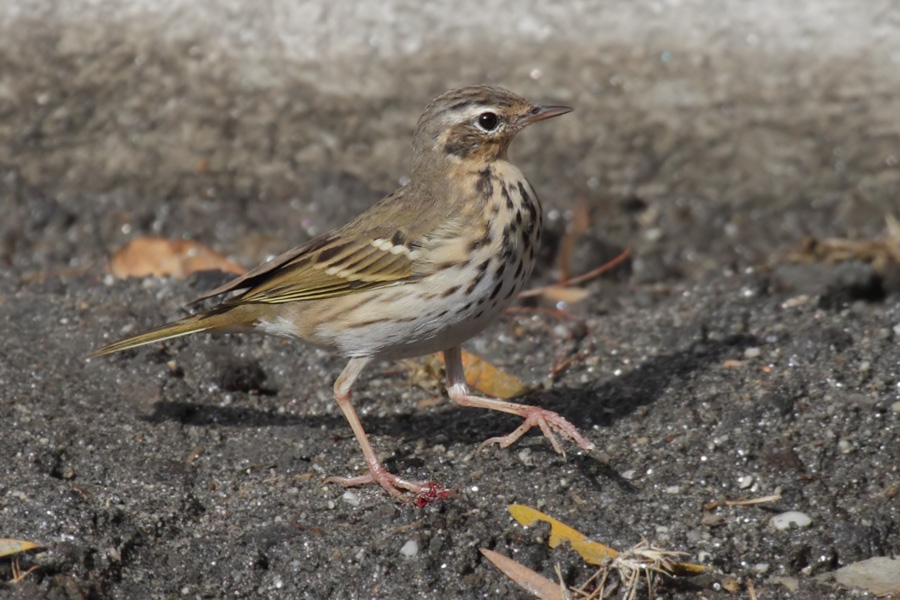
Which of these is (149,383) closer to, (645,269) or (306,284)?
(306,284)

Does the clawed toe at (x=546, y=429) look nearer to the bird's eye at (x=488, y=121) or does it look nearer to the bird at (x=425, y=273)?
the bird at (x=425, y=273)

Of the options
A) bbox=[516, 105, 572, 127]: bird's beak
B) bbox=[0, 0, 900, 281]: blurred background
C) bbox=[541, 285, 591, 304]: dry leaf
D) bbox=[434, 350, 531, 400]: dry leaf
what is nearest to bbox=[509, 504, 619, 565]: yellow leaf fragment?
bbox=[434, 350, 531, 400]: dry leaf

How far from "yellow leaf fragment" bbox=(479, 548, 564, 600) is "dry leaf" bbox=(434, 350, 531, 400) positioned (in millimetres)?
1534

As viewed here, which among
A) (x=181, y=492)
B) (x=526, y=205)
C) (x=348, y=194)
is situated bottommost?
(x=181, y=492)

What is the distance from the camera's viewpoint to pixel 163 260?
7312 mm

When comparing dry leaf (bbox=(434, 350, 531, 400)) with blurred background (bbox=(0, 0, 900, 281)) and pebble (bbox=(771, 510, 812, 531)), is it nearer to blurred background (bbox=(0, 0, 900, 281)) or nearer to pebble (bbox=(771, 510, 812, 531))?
pebble (bbox=(771, 510, 812, 531))

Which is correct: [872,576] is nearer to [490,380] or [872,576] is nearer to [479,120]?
[490,380]

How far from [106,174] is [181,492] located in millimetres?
3634

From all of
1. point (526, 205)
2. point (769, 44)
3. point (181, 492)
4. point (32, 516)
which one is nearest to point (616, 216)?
point (769, 44)

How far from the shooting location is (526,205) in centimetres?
531

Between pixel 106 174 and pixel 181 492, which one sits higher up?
pixel 106 174

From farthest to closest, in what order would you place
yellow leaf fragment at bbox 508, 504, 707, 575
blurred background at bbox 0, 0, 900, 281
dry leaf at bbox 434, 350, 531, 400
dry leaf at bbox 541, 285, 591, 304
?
1. blurred background at bbox 0, 0, 900, 281
2. dry leaf at bbox 541, 285, 591, 304
3. dry leaf at bbox 434, 350, 531, 400
4. yellow leaf fragment at bbox 508, 504, 707, 575

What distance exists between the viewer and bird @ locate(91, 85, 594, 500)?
5.14 meters

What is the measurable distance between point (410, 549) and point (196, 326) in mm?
1588
